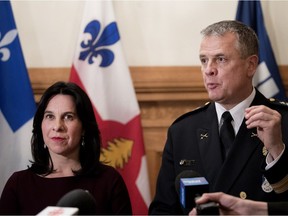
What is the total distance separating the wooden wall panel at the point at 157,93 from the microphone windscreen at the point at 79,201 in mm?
1625

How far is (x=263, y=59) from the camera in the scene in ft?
8.60

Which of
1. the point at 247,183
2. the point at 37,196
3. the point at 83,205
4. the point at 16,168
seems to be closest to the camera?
the point at 83,205

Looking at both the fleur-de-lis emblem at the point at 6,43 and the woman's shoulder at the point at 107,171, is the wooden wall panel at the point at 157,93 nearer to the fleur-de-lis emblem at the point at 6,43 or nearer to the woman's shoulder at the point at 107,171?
the fleur-de-lis emblem at the point at 6,43

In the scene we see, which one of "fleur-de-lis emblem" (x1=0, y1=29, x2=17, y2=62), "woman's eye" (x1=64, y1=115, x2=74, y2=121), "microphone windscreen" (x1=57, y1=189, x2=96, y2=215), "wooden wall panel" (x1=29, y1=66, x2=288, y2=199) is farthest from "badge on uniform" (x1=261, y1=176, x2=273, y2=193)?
"fleur-de-lis emblem" (x1=0, y1=29, x2=17, y2=62)

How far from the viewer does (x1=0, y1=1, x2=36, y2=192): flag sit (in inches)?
99.0

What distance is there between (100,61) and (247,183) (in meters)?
1.29

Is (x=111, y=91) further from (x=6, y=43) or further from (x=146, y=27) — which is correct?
(x=6, y=43)

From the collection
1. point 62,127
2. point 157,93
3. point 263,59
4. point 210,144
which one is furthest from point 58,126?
point 263,59

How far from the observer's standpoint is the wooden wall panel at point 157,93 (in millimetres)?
2756

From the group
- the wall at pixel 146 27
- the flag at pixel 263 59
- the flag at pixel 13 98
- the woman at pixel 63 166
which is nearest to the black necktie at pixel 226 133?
A: the woman at pixel 63 166

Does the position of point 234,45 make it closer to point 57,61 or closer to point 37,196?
point 37,196

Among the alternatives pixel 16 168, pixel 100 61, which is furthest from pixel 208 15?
pixel 16 168

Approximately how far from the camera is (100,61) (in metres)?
2.66

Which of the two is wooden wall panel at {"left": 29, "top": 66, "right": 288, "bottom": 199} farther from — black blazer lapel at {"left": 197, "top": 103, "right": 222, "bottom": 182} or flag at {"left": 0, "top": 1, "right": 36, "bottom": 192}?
black blazer lapel at {"left": 197, "top": 103, "right": 222, "bottom": 182}
